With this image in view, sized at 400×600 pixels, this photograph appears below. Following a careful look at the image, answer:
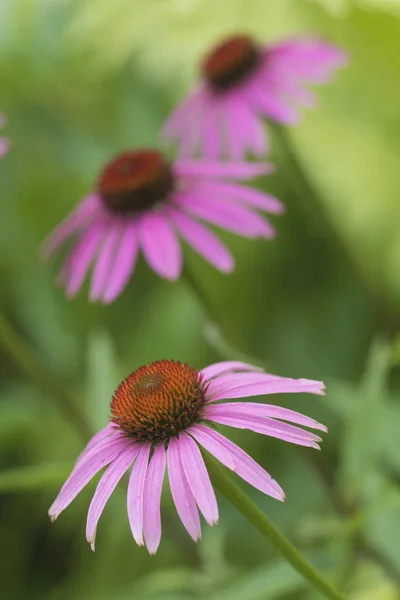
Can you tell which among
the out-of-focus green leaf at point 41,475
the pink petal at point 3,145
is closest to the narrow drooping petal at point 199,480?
the out-of-focus green leaf at point 41,475

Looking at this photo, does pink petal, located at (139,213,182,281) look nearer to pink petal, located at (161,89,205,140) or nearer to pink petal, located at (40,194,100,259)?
pink petal, located at (40,194,100,259)

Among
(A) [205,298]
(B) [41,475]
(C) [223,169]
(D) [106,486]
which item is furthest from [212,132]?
(D) [106,486]

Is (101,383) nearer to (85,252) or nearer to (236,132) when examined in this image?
(85,252)

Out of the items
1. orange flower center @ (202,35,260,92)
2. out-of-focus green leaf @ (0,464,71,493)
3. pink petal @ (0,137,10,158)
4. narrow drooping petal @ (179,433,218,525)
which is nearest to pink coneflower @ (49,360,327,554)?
narrow drooping petal @ (179,433,218,525)

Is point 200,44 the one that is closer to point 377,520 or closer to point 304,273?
point 304,273

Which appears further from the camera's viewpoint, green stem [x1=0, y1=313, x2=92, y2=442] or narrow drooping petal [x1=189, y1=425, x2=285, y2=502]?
green stem [x1=0, y1=313, x2=92, y2=442]

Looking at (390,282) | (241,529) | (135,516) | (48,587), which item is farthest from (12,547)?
(135,516)

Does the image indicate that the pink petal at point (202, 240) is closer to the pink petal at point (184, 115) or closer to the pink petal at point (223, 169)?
the pink petal at point (223, 169)
